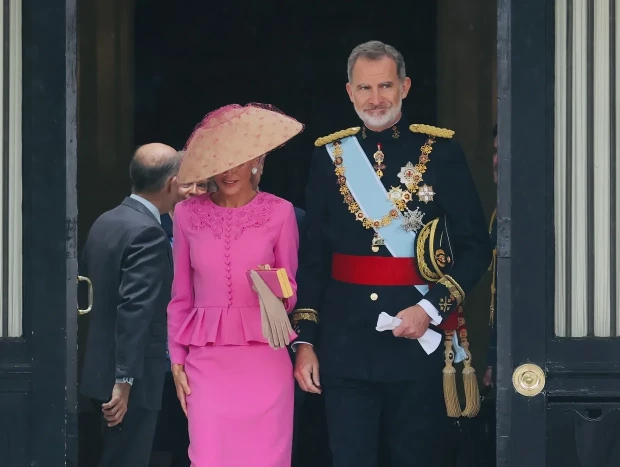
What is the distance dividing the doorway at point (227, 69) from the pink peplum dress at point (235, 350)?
134 inches

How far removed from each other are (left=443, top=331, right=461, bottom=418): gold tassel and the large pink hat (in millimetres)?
876

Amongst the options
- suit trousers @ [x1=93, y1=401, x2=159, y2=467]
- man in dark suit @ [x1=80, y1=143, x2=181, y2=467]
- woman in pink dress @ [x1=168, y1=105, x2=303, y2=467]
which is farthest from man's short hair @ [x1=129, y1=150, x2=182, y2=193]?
woman in pink dress @ [x1=168, y1=105, x2=303, y2=467]

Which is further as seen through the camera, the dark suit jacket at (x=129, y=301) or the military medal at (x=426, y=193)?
the dark suit jacket at (x=129, y=301)

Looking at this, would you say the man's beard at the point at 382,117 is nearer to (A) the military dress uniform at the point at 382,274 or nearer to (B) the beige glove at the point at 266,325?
(A) the military dress uniform at the point at 382,274

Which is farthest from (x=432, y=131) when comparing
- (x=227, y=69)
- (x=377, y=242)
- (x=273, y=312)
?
(x=227, y=69)

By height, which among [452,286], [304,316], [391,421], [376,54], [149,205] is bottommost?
[391,421]

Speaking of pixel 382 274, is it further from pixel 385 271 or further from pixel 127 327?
pixel 127 327

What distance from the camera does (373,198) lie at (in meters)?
4.93

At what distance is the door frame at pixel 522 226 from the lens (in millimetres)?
4539

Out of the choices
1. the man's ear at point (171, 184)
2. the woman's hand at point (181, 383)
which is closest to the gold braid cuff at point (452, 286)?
the woman's hand at point (181, 383)

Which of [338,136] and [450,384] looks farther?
[338,136]

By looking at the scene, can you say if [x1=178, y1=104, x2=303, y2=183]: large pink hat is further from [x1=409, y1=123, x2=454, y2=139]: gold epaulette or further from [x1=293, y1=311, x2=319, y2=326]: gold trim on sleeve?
[x1=293, y1=311, x2=319, y2=326]: gold trim on sleeve

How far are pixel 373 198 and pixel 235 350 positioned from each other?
2.25ft

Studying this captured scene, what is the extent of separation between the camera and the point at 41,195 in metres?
4.62
